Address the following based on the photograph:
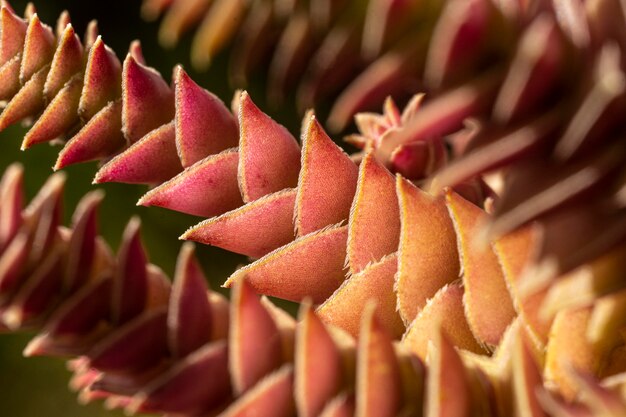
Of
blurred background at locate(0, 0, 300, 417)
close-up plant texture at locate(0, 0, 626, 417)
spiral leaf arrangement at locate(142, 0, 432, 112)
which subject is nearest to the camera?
close-up plant texture at locate(0, 0, 626, 417)

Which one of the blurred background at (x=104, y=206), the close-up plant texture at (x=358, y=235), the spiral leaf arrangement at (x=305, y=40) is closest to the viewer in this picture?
the close-up plant texture at (x=358, y=235)

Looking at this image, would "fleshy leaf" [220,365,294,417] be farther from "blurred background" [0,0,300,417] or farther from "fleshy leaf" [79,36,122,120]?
"blurred background" [0,0,300,417]

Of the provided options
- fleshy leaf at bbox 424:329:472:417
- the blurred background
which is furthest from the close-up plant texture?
the blurred background

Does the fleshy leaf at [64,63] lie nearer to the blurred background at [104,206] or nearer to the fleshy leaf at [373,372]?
the fleshy leaf at [373,372]

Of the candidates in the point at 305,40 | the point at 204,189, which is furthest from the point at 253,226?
the point at 305,40

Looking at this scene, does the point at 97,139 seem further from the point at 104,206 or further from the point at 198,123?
the point at 104,206

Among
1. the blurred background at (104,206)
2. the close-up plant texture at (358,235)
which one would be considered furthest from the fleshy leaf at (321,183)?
the blurred background at (104,206)
